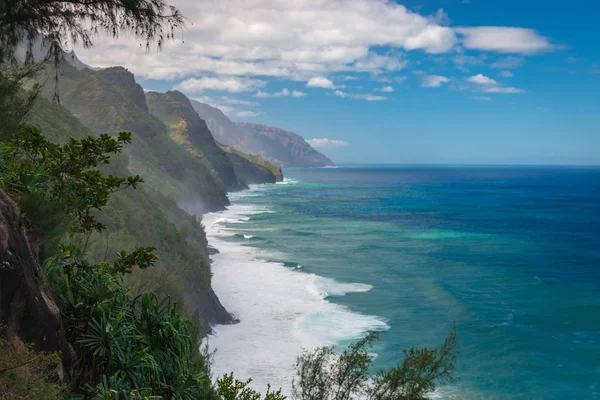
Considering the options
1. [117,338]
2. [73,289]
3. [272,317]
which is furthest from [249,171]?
[117,338]

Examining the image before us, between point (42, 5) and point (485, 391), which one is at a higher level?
point (42, 5)

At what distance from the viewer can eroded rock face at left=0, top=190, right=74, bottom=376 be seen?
23.4ft

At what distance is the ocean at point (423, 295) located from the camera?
29359 mm

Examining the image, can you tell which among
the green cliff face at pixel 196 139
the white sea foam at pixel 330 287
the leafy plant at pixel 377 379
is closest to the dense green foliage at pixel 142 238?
the white sea foam at pixel 330 287

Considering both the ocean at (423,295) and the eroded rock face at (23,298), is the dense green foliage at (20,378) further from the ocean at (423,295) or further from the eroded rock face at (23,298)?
the ocean at (423,295)

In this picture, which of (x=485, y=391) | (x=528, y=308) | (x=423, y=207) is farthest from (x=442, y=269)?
(x=423, y=207)

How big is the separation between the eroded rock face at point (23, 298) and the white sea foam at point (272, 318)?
18.1 m

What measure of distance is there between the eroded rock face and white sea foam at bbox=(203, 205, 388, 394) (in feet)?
59.3

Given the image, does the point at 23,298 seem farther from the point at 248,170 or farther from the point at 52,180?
the point at 248,170

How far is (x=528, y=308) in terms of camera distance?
41781 mm

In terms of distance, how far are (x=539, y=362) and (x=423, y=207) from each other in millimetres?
81399

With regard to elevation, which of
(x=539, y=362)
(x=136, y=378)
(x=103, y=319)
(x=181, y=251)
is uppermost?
(x=103, y=319)

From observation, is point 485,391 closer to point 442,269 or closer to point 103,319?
point 103,319

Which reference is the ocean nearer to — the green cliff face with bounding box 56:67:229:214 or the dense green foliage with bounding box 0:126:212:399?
the green cliff face with bounding box 56:67:229:214
